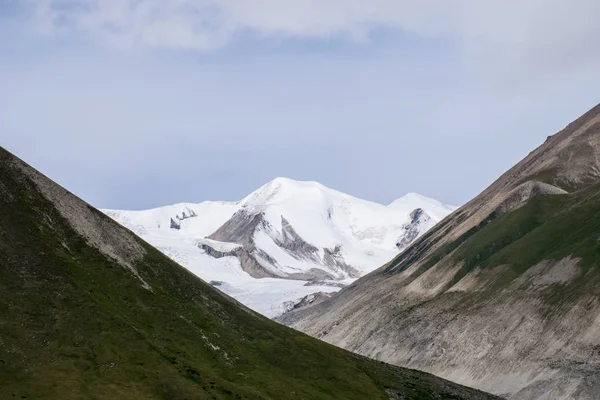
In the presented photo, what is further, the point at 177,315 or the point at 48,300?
the point at 177,315

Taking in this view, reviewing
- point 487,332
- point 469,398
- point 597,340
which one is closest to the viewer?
point 469,398

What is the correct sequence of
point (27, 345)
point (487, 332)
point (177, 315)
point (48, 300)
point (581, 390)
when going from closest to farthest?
point (27, 345)
point (48, 300)
point (177, 315)
point (581, 390)
point (487, 332)

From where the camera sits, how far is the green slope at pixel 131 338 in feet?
286

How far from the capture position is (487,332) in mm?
192125

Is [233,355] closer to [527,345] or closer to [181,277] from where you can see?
[181,277]

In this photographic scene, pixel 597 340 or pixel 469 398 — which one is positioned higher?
pixel 469 398

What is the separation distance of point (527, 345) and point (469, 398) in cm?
6187

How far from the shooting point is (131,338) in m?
96.6

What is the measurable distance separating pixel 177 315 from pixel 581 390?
244 ft

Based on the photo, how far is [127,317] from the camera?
103875 millimetres

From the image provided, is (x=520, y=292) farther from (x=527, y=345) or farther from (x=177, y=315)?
(x=177, y=315)

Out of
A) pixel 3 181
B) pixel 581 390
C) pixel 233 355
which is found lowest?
pixel 581 390

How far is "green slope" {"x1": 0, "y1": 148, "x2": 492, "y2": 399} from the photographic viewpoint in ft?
286

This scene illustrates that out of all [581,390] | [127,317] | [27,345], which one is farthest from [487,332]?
[27,345]
